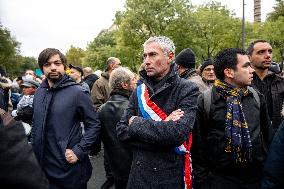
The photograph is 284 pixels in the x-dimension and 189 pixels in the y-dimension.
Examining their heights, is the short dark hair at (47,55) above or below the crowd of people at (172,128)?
above

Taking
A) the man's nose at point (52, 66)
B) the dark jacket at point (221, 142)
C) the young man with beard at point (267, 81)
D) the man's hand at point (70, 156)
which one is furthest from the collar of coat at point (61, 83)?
the young man with beard at point (267, 81)

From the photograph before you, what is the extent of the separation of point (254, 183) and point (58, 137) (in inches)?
77.3

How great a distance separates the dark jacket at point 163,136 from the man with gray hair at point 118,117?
3.75 feet

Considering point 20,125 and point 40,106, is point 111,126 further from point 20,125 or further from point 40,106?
point 20,125

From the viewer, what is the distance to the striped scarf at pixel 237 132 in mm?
2934

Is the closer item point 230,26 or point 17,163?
point 17,163

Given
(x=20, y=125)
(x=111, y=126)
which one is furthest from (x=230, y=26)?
(x=20, y=125)

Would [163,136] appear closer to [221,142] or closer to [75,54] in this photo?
[221,142]

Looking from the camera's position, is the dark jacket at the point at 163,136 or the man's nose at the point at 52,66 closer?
the dark jacket at the point at 163,136

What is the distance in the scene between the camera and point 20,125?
1.35 metres

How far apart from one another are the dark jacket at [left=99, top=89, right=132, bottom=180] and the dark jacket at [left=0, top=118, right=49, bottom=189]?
9.11 ft

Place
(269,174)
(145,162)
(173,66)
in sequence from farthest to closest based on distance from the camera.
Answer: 1. (173,66)
2. (145,162)
3. (269,174)

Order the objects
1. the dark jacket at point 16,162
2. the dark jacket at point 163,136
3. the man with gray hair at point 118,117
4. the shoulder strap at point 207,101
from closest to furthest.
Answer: the dark jacket at point 16,162 < the dark jacket at point 163,136 < the shoulder strap at point 207,101 < the man with gray hair at point 118,117

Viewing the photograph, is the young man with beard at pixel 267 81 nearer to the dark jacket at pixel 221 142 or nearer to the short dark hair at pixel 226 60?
the dark jacket at pixel 221 142
